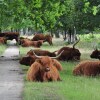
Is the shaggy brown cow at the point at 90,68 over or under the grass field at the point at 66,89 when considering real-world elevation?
over

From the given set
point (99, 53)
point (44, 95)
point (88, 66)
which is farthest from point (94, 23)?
point (44, 95)

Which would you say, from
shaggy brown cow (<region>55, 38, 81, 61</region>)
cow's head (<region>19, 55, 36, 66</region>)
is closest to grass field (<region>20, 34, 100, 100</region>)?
cow's head (<region>19, 55, 36, 66</region>)

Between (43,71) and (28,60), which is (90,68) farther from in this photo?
(28,60)

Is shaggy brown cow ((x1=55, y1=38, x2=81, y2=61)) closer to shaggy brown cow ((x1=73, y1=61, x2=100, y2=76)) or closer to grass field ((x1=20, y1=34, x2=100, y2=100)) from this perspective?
shaggy brown cow ((x1=73, y1=61, x2=100, y2=76))

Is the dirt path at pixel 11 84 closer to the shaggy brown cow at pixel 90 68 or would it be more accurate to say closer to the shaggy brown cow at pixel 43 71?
the shaggy brown cow at pixel 43 71

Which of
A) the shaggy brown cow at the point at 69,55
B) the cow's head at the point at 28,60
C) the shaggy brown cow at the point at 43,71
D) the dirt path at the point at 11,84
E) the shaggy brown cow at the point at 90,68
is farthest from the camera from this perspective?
the shaggy brown cow at the point at 69,55

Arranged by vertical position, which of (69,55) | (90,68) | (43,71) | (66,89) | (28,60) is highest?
(43,71)

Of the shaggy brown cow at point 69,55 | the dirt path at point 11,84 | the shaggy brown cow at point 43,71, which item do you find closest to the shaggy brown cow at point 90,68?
the shaggy brown cow at point 43,71

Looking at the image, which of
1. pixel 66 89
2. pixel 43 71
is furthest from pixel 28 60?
pixel 66 89

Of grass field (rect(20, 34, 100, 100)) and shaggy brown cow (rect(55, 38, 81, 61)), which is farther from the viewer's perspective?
shaggy brown cow (rect(55, 38, 81, 61))

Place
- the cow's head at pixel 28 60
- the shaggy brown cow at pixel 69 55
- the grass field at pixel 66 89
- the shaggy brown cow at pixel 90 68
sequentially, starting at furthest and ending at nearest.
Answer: the shaggy brown cow at pixel 69 55 < the cow's head at pixel 28 60 < the shaggy brown cow at pixel 90 68 < the grass field at pixel 66 89

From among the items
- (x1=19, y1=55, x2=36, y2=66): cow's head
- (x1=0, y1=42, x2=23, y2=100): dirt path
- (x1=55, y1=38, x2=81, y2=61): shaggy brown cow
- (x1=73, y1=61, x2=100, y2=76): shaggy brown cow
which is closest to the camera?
(x1=0, y1=42, x2=23, y2=100): dirt path

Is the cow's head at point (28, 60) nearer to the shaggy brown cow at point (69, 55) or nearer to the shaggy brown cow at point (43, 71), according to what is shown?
the shaggy brown cow at point (43, 71)

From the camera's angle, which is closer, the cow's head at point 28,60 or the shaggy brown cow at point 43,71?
the shaggy brown cow at point 43,71
